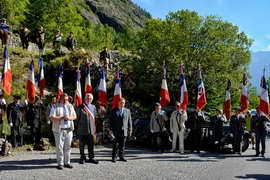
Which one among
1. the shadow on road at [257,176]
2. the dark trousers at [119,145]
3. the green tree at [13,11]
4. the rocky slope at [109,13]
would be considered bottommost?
the shadow on road at [257,176]

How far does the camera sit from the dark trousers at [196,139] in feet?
45.0

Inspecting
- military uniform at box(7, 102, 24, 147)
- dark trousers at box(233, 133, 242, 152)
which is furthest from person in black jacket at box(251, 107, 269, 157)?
military uniform at box(7, 102, 24, 147)

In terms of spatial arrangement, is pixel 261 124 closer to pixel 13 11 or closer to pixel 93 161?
pixel 93 161

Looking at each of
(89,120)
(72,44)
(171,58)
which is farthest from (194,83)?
(89,120)

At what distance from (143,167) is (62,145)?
87.1 inches

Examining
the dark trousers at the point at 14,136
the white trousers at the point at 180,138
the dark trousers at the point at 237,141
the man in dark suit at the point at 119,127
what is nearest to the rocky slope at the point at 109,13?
the dark trousers at the point at 14,136

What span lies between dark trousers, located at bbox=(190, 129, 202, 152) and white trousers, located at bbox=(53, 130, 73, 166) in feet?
19.2

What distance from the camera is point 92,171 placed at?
9055 millimetres

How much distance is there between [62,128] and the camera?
921 cm

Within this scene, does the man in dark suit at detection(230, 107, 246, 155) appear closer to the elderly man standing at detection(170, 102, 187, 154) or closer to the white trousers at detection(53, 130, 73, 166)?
the elderly man standing at detection(170, 102, 187, 154)

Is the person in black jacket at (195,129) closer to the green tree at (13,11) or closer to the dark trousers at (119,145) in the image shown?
the dark trousers at (119,145)

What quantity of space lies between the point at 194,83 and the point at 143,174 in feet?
55.5

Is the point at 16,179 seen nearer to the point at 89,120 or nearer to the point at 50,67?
the point at 89,120

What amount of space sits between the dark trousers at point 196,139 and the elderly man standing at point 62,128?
5795mm
